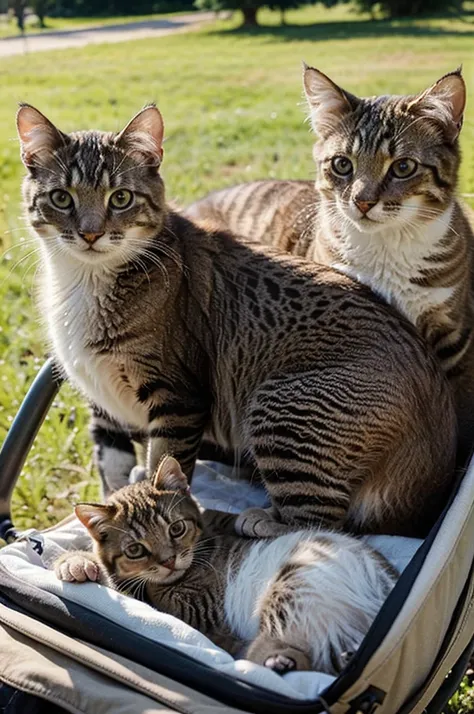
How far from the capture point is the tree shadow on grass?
749 centimetres

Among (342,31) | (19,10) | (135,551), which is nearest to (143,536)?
(135,551)

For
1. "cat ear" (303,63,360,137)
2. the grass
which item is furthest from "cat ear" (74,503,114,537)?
the grass

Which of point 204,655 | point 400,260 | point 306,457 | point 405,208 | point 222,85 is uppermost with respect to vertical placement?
point 222,85

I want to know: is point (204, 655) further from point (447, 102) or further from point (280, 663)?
point (447, 102)

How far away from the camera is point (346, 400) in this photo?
226 centimetres

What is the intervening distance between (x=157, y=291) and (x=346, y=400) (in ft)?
2.17

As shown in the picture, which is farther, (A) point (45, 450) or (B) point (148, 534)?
(A) point (45, 450)

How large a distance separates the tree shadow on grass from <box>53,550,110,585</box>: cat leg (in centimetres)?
617

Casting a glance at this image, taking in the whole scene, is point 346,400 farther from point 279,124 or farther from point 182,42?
point 182,42

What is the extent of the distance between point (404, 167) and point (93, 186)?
88cm

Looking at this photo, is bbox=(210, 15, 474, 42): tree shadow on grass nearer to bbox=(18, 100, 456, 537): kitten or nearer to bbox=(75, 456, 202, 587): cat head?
bbox=(18, 100, 456, 537): kitten

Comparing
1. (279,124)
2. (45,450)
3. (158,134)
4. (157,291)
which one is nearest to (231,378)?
(157,291)

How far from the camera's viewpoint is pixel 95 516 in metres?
2.21

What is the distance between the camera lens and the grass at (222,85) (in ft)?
19.1
